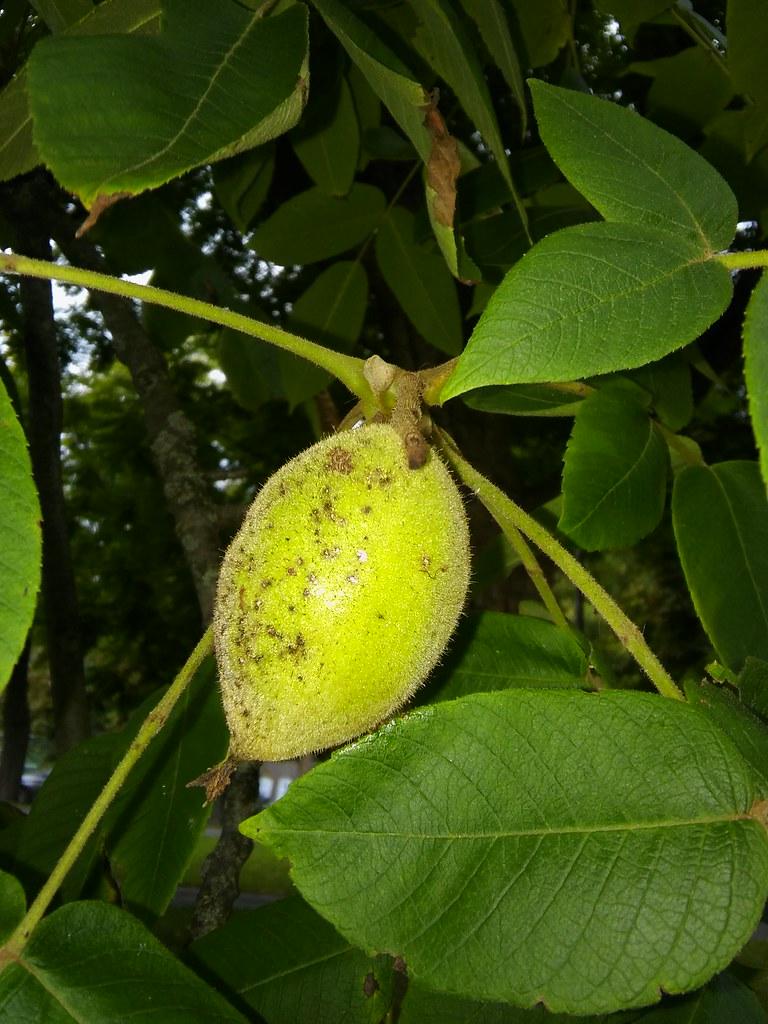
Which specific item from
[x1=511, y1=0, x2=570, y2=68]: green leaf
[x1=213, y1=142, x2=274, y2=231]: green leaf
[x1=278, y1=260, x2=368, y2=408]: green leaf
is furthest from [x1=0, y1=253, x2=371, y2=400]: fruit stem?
[x1=511, y1=0, x2=570, y2=68]: green leaf

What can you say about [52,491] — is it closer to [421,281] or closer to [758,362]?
[421,281]

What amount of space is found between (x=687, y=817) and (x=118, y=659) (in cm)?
568

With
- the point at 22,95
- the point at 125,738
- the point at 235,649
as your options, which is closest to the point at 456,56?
the point at 22,95

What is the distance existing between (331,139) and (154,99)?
1326 millimetres

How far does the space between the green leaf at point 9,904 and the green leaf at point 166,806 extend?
0.37 meters

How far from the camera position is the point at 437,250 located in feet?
8.05

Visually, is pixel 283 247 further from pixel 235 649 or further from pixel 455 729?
pixel 455 729

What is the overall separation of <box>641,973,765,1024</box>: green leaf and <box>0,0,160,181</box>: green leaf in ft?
4.77

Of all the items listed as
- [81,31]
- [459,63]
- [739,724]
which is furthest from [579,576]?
[81,31]

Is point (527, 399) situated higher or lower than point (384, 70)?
lower

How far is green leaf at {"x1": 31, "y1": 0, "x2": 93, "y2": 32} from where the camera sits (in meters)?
1.47

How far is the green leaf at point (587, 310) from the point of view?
90cm

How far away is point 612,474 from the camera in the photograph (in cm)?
160

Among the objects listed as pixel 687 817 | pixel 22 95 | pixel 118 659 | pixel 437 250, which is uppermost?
pixel 22 95
